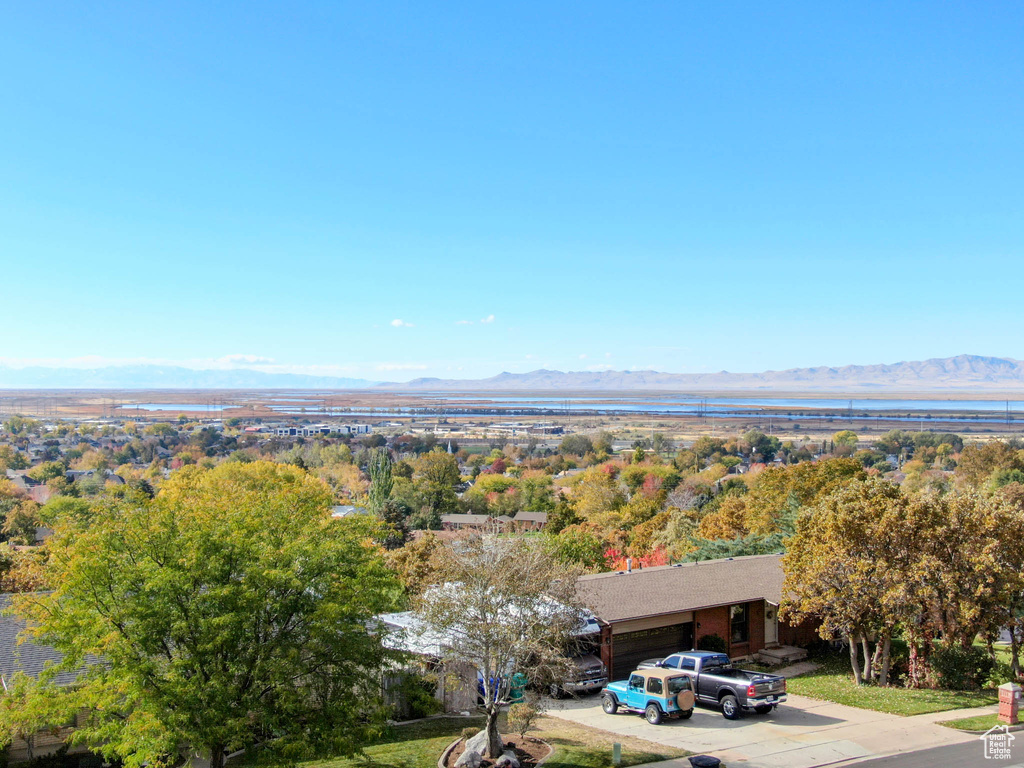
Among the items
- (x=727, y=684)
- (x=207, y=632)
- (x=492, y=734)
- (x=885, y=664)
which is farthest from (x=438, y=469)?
(x=207, y=632)

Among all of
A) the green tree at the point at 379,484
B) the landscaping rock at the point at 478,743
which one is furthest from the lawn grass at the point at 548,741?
the green tree at the point at 379,484

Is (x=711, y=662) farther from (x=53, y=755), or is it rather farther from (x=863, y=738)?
(x=53, y=755)

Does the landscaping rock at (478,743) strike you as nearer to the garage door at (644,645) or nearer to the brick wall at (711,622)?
the garage door at (644,645)

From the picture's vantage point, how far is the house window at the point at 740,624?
2961cm

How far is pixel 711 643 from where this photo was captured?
28.6 meters

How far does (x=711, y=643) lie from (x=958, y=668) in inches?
304

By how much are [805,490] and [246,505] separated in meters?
38.1

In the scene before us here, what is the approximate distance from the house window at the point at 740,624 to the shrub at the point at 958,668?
20.2ft

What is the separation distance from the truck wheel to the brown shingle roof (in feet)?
14.9

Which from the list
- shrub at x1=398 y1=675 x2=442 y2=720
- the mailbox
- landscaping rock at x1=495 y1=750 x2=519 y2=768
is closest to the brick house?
shrub at x1=398 y1=675 x2=442 y2=720

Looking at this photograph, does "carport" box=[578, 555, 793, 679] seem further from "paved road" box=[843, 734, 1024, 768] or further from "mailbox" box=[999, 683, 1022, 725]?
"paved road" box=[843, 734, 1024, 768]

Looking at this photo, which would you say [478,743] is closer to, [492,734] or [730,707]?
[492,734]

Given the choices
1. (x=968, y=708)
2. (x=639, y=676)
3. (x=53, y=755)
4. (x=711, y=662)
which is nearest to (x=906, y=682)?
(x=968, y=708)

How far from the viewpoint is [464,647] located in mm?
19078
